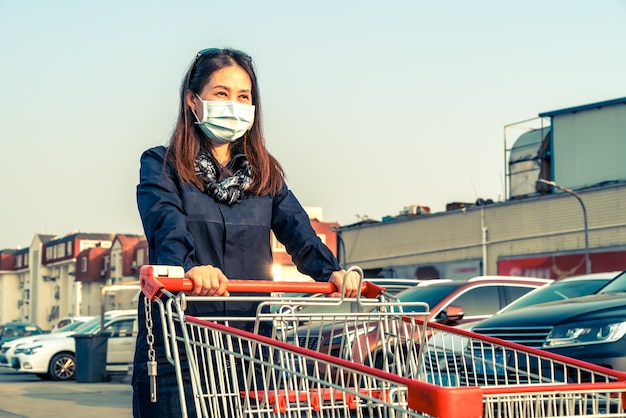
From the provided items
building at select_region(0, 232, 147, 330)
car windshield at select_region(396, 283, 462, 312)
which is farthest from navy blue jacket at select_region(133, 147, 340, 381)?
building at select_region(0, 232, 147, 330)

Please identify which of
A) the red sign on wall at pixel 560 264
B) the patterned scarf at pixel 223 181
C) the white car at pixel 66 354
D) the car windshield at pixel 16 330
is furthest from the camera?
the car windshield at pixel 16 330

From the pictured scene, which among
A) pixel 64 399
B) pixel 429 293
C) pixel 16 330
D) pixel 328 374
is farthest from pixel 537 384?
pixel 16 330

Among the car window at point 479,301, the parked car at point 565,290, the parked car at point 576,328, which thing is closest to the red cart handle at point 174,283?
the parked car at point 576,328

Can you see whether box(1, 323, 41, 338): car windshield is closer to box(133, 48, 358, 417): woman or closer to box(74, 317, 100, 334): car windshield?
box(74, 317, 100, 334): car windshield

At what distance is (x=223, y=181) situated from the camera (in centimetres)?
357

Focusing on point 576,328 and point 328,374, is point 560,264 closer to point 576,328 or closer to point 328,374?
point 576,328

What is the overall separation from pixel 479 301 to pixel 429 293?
0.61 metres

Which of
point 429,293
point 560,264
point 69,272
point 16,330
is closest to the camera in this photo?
point 429,293

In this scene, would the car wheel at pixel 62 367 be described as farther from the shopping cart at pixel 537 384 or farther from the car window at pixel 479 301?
the shopping cart at pixel 537 384

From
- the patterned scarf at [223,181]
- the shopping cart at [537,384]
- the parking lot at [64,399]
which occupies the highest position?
the patterned scarf at [223,181]

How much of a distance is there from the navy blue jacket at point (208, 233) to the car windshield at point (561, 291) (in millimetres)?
6994

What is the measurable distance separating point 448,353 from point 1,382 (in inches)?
721

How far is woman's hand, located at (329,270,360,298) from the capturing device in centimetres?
355

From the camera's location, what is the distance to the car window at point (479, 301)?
12359 millimetres
